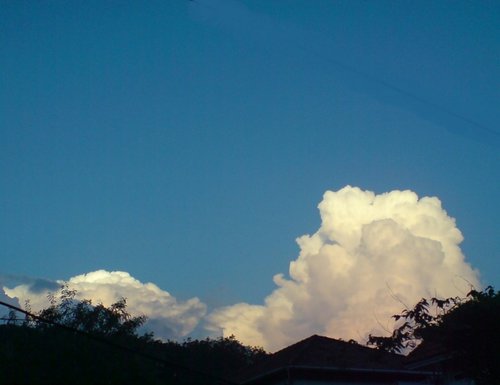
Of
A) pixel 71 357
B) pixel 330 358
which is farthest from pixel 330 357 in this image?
pixel 71 357

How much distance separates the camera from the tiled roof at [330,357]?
2453 centimetres

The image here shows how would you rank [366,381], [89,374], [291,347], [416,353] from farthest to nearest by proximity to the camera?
[291,347]
[366,381]
[89,374]
[416,353]

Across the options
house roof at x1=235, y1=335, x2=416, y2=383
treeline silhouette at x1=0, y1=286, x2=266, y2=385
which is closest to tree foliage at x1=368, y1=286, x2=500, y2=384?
treeline silhouette at x1=0, y1=286, x2=266, y2=385

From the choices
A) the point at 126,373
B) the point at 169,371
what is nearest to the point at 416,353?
the point at 126,373

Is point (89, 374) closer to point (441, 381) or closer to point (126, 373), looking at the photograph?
point (126, 373)

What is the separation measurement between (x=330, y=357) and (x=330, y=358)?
16 cm

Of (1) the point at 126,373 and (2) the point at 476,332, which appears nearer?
(2) the point at 476,332

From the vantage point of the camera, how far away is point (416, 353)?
18.0 meters

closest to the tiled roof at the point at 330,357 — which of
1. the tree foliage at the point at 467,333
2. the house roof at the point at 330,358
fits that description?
the house roof at the point at 330,358

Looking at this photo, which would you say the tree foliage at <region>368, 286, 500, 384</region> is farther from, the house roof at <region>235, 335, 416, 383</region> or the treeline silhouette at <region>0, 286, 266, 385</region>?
the house roof at <region>235, 335, 416, 383</region>

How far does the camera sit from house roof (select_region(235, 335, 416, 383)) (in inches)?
959

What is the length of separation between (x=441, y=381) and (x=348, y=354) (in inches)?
423

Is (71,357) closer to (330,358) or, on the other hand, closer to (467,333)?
(330,358)

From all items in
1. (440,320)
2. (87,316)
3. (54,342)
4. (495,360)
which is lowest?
(495,360)
